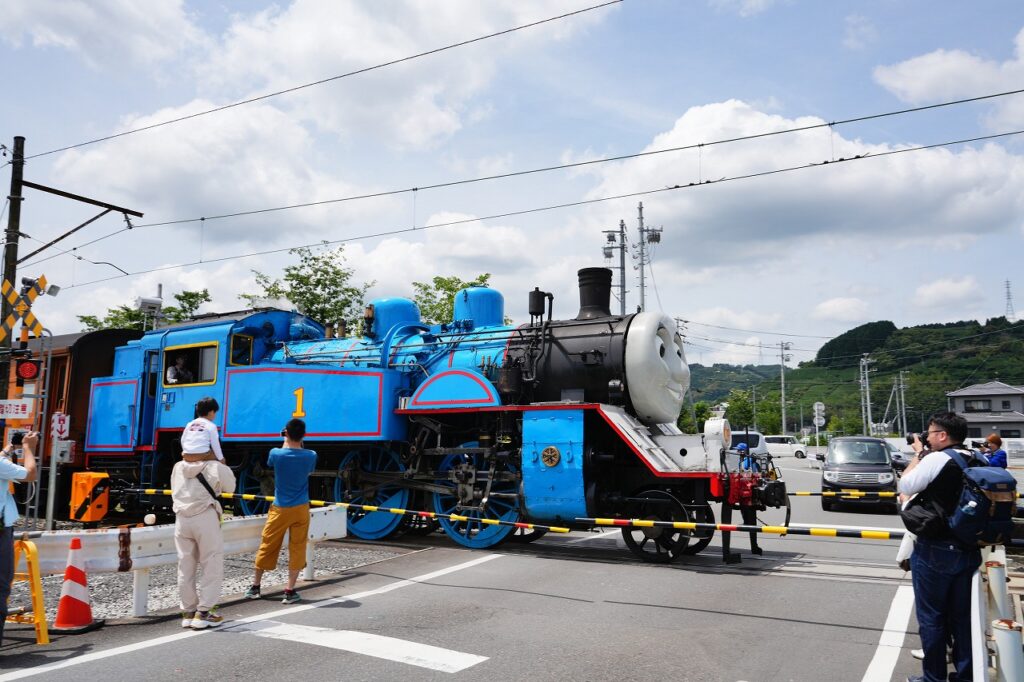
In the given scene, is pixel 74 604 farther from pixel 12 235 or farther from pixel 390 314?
pixel 12 235

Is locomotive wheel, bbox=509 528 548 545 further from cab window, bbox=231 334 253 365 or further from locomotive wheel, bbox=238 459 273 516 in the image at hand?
cab window, bbox=231 334 253 365

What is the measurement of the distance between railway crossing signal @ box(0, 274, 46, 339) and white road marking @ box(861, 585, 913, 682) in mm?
13197

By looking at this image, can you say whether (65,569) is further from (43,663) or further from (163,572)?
(163,572)

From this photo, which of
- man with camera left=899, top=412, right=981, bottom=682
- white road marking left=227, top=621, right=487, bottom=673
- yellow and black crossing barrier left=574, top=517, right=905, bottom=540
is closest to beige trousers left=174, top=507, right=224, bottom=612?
white road marking left=227, top=621, right=487, bottom=673

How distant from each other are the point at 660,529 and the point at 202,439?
5211mm

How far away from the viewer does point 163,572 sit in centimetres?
822

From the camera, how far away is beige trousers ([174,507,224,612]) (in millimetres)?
5949

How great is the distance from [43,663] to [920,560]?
5.74 m

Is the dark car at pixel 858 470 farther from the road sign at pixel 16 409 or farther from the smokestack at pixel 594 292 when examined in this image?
the road sign at pixel 16 409

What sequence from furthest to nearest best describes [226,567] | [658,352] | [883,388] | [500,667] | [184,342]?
[883,388], [184,342], [658,352], [226,567], [500,667]

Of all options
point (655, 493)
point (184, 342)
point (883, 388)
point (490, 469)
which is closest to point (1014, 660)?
point (655, 493)

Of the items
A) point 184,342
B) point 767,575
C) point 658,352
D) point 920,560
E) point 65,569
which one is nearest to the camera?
point 920,560

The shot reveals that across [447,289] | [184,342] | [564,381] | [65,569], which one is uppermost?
[447,289]

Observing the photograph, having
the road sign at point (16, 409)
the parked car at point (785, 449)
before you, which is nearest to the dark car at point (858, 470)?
the road sign at point (16, 409)
